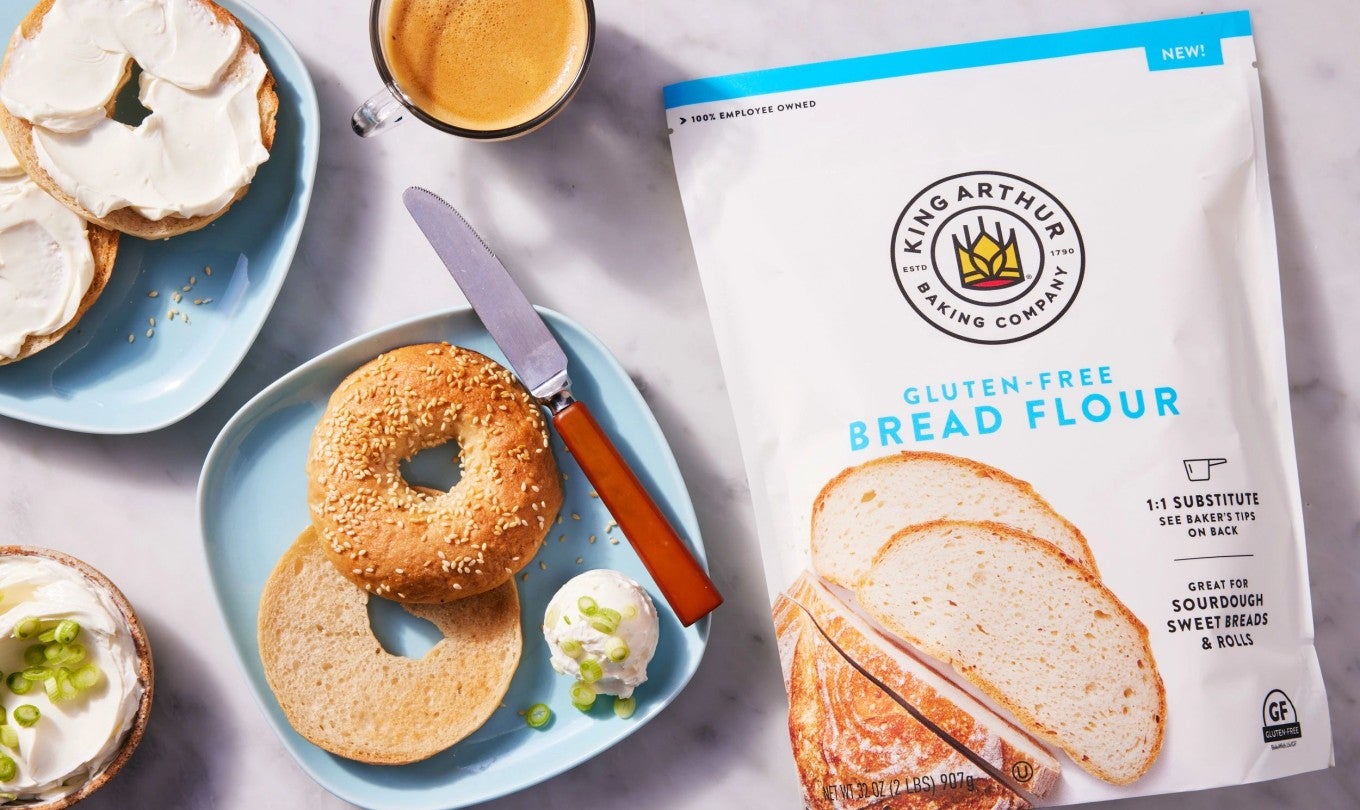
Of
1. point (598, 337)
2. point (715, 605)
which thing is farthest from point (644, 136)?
point (715, 605)

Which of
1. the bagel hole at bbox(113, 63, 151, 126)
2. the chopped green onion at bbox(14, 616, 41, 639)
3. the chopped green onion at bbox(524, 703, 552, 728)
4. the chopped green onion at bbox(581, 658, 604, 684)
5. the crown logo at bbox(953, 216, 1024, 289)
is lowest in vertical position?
the chopped green onion at bbox(524, 703, 552, 728)

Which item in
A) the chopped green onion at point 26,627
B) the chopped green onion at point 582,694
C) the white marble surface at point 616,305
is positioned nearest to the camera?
the chopped green onion at point 26,627

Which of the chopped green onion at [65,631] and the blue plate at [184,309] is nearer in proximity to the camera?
the chopped green onion at [65,631]

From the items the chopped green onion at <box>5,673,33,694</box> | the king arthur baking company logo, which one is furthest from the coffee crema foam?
the chopped green onion at <box>5,673,33,694</box>

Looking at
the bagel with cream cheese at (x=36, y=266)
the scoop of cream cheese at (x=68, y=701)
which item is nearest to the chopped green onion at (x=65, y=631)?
the scoop of cream cheese at (x=68, y=701)

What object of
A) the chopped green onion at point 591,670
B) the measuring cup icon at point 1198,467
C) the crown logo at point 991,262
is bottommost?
the chopped green onion at point 591,670

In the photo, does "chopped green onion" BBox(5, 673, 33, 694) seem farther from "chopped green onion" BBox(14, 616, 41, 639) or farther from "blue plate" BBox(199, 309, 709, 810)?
"blue plate" BBox(199, 309, 709, 810)

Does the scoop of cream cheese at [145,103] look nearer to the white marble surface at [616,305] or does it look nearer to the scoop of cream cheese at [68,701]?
the white marble surface at [616,305]
